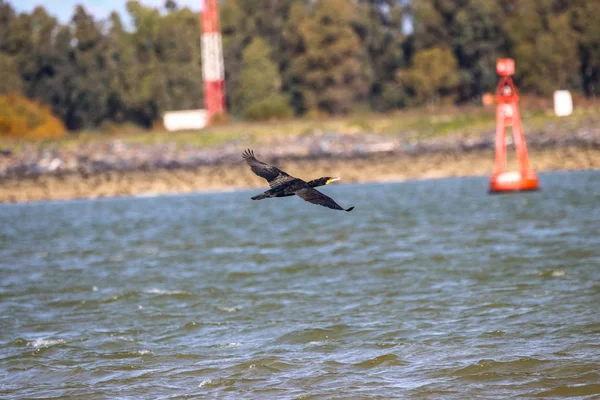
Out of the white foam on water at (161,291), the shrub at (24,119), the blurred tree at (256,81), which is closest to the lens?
the white foam on water at (161,291)

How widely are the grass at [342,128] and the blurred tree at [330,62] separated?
15.7 meters

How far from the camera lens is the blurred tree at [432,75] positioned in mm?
71562

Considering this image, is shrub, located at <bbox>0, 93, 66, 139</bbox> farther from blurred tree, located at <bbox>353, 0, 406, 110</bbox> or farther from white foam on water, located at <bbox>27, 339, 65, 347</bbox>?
white foam on water, located at <bbox>27, 339, 65, 347</bbox>

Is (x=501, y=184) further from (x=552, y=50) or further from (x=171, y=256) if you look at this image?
(x=552, y=50)

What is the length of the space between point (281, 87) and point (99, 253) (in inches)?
2215

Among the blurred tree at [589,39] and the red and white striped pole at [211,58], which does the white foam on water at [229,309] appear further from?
the blurred tree at [589,39]

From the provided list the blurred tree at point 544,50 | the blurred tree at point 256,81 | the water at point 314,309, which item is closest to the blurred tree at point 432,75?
the blurred tree at point 544,50

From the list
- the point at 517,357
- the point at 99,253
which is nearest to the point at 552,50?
the point at 99,253

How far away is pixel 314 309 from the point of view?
48.5ft

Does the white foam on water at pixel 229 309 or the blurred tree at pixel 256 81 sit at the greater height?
the blurred tree at pixel 256 81

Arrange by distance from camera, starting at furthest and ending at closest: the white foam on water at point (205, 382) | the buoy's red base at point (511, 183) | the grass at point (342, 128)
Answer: the grass at point (342, 128), the buoy's red base at point (511, 183), the white foam on water at point (205, 382)

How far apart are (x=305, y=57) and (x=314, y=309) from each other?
61.8 m

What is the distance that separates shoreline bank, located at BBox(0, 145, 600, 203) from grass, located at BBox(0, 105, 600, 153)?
4.85 m

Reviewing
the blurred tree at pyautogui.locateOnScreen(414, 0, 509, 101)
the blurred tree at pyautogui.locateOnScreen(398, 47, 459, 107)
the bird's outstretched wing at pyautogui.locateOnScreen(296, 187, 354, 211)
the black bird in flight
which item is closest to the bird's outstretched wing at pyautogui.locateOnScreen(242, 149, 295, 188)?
the black bird in flight
